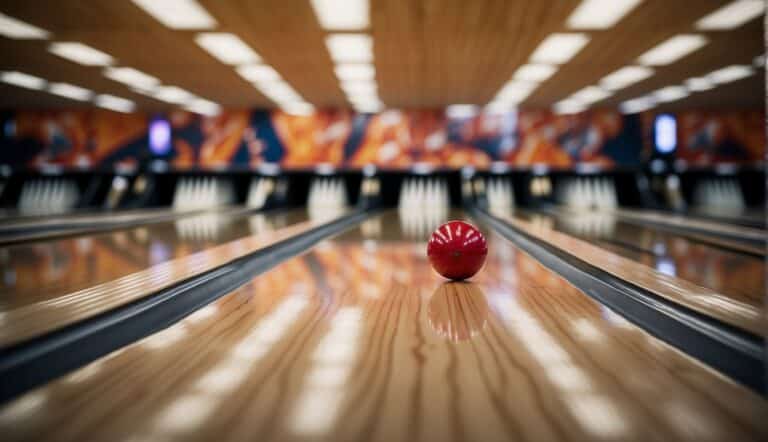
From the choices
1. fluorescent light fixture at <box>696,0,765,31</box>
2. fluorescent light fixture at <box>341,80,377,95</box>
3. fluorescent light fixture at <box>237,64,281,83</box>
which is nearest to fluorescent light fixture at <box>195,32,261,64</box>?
fluorescent light fixture at <box>237,64,281,83</box>

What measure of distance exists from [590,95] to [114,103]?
22.5 feet

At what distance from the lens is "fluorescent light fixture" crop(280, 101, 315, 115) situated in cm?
837

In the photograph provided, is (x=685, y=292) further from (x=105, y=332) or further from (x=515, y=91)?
(x=515, y=91)

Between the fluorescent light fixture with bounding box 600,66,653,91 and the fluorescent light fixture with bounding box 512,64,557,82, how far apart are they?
738 millimetres

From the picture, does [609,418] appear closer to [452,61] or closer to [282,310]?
[282,310]

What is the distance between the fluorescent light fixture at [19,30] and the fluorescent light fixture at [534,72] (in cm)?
462

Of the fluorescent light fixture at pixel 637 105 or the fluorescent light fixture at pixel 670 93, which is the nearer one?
the fluorescent light fixture at pixel 670 93

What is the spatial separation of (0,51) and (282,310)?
555 cm

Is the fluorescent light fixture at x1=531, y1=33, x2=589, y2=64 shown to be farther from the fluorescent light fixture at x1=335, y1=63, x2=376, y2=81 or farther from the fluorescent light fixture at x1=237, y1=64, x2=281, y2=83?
the fluorescent light fixture at x1=237, y1=64, x2=281, y2=83

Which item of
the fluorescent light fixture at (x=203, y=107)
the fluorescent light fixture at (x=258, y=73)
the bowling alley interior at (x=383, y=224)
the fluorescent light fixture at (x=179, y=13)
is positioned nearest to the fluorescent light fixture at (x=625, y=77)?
the bowling alley interior at (x=383, y=224)

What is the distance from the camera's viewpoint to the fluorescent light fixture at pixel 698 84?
6531 mm

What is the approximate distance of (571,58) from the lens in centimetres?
559

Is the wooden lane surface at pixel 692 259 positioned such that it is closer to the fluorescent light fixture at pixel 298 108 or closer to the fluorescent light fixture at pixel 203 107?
the fluorescent light fixture at pixel 298 108

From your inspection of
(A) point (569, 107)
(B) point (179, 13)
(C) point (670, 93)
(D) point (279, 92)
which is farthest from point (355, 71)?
(C) point (670, 93)
